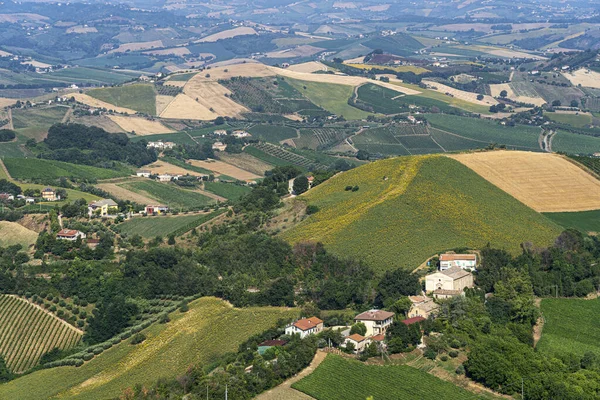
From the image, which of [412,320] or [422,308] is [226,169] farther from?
[412,320]

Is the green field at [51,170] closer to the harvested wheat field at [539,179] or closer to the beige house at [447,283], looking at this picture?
the harvested wheat field at [539,179]

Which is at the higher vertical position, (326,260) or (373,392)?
(373,392)

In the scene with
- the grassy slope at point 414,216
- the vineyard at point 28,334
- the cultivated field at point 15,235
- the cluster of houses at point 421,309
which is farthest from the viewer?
the cultivated field at point 15,235

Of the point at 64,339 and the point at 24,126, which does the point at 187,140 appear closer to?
the point at 24,126

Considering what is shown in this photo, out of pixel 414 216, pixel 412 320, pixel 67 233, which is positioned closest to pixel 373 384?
pixel 412 320

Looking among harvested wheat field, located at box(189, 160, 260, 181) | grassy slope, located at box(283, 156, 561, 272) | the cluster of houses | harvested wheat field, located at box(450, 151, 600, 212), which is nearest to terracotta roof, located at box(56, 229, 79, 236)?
grassy slope, located at box(283, 156, 561, 272)

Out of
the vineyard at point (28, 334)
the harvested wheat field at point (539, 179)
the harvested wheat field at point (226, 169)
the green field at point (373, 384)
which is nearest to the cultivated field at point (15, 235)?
the vineyard at point (28, 334)

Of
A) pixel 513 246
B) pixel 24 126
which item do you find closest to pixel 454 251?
pixel 513 246
